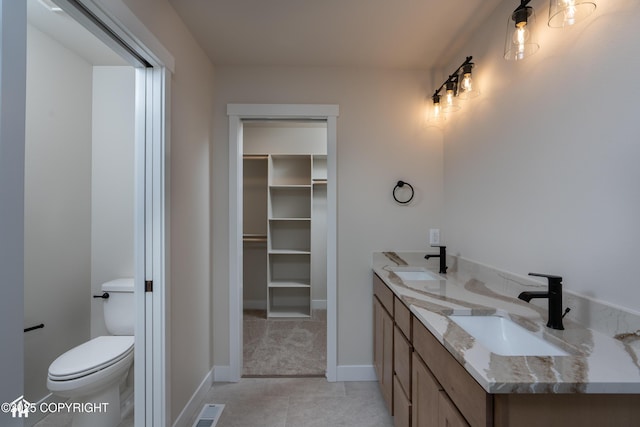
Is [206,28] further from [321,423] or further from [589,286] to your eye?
[321,423]

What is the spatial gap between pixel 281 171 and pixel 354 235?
188 centimetres

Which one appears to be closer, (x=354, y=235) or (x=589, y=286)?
(x=589, y=286)

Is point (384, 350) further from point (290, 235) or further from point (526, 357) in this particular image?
point (290, 235)

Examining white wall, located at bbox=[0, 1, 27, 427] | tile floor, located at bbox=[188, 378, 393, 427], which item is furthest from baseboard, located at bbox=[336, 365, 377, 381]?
white wall, located at bbox=[0, 1, 27, 427]

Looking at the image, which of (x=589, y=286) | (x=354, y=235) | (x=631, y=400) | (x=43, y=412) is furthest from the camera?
(x=354, y=235)

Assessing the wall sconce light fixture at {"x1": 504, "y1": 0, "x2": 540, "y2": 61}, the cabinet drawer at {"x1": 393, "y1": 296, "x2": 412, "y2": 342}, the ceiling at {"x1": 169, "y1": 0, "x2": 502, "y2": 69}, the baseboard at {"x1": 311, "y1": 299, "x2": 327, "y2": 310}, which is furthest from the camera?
the baseboard at {"x1": 311, "y1": 299, "x2": 327, "y2": 310}

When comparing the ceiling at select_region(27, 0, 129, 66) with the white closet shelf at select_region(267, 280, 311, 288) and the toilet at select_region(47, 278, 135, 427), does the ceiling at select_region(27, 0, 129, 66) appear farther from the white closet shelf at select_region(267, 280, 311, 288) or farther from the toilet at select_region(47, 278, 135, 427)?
the white closet shelf at select_region(267, 280, 311, 288)

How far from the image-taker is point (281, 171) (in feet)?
12.7

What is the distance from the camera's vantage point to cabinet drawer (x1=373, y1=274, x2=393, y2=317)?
1766 mm

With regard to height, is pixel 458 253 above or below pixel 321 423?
above

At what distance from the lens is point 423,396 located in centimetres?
121

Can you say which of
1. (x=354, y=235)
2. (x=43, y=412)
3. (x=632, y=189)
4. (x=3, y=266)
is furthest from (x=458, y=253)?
(x=43, y=412)

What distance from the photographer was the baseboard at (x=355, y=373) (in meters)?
2.32

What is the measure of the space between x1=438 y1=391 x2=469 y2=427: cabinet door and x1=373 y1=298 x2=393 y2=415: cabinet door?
2.37ft
